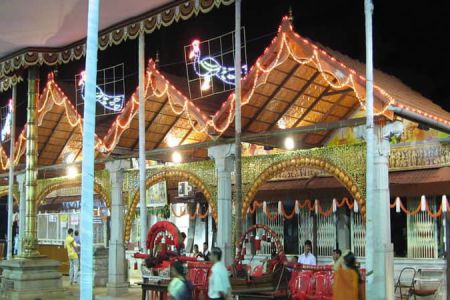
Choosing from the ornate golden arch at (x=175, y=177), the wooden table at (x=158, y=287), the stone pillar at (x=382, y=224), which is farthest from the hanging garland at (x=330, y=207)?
the wooden table at (x=158, y=287)

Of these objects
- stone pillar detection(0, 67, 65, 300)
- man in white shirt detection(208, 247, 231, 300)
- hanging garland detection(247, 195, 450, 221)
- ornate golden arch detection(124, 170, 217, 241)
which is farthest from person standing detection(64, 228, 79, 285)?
man in white shirt detection(208, 247, 231, 300)

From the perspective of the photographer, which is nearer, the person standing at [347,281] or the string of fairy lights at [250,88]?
the person standing at [347,281]

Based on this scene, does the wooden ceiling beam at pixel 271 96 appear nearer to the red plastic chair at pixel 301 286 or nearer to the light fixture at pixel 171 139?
the light fixture at pixel 171 139

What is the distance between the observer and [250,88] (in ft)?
46.9

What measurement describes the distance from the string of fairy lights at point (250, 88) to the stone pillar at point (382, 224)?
64 centimetres

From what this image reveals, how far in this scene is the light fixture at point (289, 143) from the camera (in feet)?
55.8

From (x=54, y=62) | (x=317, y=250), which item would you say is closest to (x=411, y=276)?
(x=317, y=250)

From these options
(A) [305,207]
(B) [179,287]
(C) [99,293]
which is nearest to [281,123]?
(A) [305,207]

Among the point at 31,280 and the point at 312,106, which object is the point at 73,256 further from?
the point at 312,106

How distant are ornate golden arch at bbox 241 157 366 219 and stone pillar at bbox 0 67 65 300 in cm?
521

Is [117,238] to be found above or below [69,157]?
below

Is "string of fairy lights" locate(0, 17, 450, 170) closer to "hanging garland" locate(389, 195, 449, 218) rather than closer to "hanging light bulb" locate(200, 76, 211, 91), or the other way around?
"hanging light bulb" locate(200, 76, 211, 91)

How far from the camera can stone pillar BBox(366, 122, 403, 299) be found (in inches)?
471

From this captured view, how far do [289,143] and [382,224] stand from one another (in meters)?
5.41
